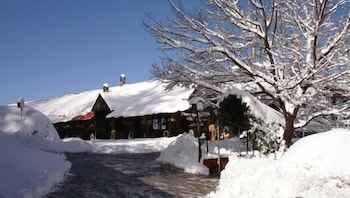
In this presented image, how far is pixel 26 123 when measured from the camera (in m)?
28.1

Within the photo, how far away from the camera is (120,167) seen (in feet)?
60.2

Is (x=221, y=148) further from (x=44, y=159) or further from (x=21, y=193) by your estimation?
(x=21, y=193)

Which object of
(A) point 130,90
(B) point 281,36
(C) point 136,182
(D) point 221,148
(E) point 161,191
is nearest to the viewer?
(E) point 161,191

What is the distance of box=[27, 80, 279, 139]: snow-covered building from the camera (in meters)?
39.0

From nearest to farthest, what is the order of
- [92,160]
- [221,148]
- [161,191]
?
[161,191], [221,148], [92,160]

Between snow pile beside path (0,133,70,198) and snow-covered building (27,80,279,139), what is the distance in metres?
19.5

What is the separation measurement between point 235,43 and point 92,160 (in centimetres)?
879

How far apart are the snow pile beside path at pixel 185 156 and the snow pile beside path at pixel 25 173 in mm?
4845

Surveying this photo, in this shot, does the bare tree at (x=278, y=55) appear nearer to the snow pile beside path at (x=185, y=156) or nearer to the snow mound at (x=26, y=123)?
the snow pile beside path at (x=185, y=156)

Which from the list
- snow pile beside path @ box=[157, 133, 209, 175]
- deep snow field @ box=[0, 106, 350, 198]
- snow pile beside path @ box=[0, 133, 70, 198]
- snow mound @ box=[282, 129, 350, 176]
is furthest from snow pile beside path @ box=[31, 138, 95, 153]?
snow mound @ box=[282, 129, 350, 176]

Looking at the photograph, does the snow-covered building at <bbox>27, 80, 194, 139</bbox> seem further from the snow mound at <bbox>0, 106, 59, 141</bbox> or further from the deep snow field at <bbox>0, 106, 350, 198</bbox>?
the deep snow field at <bbox>0, 106, 350, 198</bbox>

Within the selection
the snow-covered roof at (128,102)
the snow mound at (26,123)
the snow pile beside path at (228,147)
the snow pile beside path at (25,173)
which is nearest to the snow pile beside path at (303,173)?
the snow pile beside path at (25,173)

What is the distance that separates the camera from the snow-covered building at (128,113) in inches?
1535

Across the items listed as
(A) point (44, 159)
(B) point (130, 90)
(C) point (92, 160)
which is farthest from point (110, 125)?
(A) point (44, 159)
